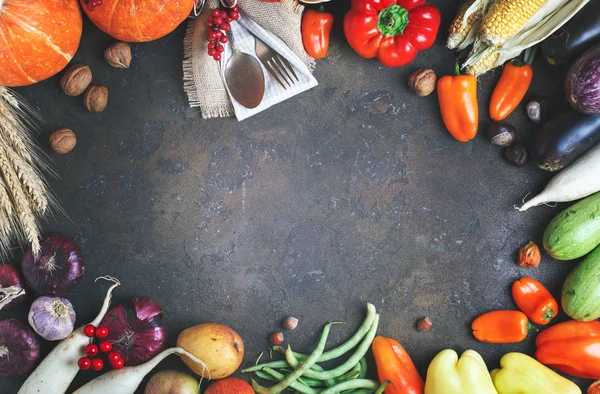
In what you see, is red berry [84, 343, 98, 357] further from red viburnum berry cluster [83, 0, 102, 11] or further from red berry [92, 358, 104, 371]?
red viburnum berry cluster [83, 0, 102, 11]

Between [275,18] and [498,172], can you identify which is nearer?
[275,18]

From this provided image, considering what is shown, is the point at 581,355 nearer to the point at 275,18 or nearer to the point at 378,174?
the point at 378,174

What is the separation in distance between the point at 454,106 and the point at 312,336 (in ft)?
3.94

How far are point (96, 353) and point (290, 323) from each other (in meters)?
0.83

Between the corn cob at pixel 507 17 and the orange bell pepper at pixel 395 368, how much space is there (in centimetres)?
136

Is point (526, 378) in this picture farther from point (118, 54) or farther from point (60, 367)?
point (118, 54)

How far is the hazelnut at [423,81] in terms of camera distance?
2463 millimetres

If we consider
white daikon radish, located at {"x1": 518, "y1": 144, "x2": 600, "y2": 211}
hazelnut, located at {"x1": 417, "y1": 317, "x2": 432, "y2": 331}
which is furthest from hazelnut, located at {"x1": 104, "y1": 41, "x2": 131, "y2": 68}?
white daikon radish, located at {"x1": 518, "y1": 144, "x2": 600, "y2": 211}

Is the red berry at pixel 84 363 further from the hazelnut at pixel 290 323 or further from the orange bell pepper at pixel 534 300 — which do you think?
the orange bell pepper at pixel 534 300

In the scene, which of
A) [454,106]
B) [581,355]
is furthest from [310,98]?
[581,355]

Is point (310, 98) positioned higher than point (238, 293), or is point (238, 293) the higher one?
point (310, 98)

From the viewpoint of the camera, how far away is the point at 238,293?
2545mm

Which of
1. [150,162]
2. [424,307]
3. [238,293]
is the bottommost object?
[424,307]

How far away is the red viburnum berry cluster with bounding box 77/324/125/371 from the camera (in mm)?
2326
